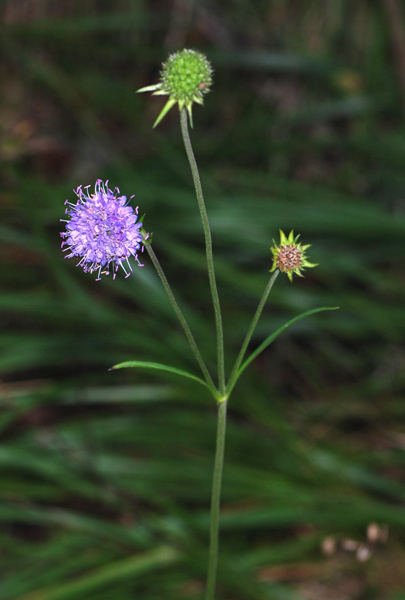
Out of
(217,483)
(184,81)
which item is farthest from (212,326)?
(184,81)

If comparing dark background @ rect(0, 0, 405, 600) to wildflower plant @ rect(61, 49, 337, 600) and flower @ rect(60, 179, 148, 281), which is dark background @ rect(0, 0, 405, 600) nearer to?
wildflower plant @ rect(61, 49, 337, 600)

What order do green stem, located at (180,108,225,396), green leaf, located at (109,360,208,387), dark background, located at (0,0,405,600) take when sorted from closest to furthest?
1. green stem, located at (180,108,225,396)
2. green leaf, located at (109,360,208,387)
3. dark background, located at (0,0,405,600)

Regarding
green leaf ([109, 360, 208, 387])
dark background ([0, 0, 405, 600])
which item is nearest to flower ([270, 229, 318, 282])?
green leaf ([109, 360, 208, 387])

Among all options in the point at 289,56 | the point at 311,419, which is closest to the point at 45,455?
the point at 311,419

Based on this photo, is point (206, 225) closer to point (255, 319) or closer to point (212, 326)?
point (255, 319)

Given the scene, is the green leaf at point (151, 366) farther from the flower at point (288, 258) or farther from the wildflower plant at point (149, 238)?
the flower at point (288, 258)
